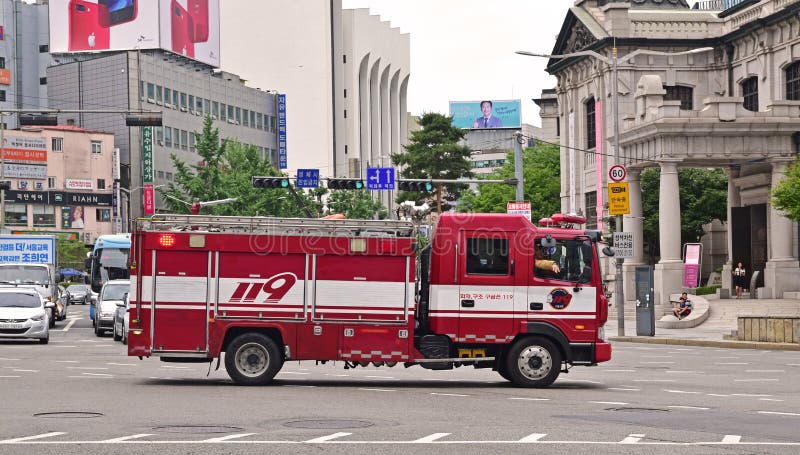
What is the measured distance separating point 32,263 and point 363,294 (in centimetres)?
3260

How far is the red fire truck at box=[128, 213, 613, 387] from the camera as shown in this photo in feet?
70.5

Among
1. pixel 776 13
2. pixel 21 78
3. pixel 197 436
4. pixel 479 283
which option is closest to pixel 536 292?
pixel 479 283

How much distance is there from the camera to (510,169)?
108 metres

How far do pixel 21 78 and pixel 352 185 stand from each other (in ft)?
291

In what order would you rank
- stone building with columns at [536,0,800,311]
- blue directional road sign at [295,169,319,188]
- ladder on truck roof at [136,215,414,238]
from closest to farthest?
ladder on truck roof at [136,215,414,238]
stone building with columns at [536,0,800,311]
blue directional road sign at [295,169,319,188]

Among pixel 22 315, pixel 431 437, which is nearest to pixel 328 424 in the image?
pixel 431 437

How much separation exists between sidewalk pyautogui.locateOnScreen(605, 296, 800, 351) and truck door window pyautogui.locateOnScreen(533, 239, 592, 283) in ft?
51.2

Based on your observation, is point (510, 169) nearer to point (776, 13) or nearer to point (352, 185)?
point (776, 13)

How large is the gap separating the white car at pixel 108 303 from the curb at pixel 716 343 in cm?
1616

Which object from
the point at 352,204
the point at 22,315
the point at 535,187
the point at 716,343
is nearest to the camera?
the point at 22,315

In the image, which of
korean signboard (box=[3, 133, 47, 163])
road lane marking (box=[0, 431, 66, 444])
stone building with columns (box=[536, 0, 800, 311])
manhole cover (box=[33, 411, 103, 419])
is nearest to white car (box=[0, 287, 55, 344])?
stone building with columns (box=[536, 0, 800, 311])

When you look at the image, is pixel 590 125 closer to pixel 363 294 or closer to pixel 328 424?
pixel 363 294

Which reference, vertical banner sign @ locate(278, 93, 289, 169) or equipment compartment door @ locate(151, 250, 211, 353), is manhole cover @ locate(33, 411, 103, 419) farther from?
vertical banner sign @ locate(278, 93, 289, 169)

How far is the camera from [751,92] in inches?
2687
